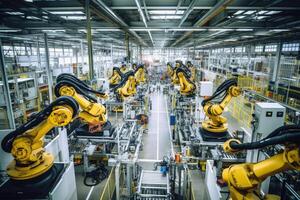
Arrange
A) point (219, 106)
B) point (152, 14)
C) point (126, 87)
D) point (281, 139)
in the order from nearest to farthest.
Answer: point (281, 139), point (219, 106), point (152, 14), point (126, 87)

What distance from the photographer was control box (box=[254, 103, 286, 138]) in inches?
166

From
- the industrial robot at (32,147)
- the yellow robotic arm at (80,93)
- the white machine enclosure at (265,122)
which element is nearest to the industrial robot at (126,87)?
the yellow robotic arm at (80,93)

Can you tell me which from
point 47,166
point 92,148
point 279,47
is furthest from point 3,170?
point 279,47

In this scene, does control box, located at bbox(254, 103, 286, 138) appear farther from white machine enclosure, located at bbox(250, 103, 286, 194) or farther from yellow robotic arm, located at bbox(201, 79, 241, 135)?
yellow robotic arm, located at bbox(201, 79, 241, 135)

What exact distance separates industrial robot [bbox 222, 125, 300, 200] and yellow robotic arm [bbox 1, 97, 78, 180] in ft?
10.2

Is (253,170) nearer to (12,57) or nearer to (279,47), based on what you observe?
(279,47)

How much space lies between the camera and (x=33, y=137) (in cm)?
376

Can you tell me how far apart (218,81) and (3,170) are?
20590 millimetres

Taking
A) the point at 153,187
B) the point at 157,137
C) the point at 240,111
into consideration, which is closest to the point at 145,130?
the point at 157,137

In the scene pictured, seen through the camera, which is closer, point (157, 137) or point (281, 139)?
point (281, 139)

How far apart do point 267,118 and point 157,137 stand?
8480mm

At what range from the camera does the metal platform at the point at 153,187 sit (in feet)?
19.1

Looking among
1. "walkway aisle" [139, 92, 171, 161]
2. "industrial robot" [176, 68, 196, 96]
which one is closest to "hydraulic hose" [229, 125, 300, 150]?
"walkway aisle" [139, 92, 171, 161]

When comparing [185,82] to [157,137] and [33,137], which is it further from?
[33,137]
